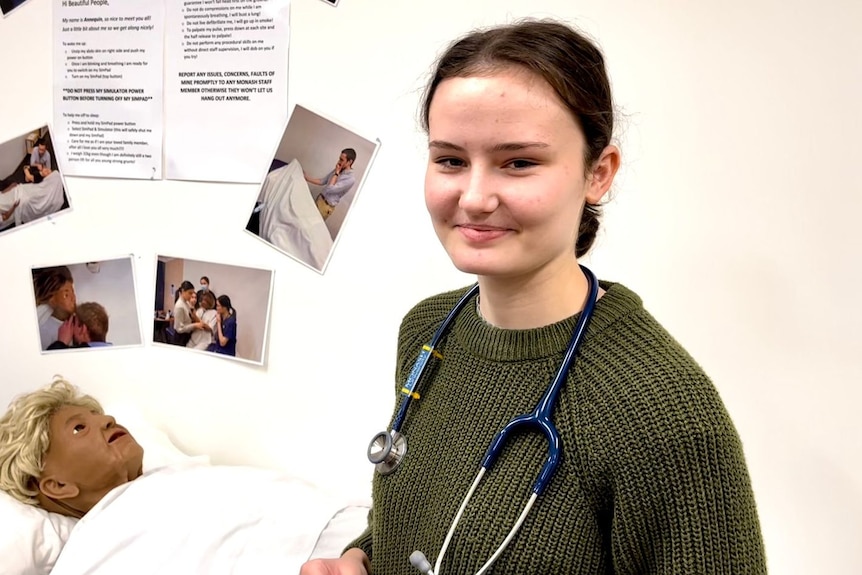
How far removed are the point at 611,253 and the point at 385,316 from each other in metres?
0.48

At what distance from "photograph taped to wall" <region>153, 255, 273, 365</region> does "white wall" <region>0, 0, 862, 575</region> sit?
0.14ft

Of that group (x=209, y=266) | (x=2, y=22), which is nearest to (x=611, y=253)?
(x=209, y=266)

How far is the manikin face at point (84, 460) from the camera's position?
1.50 meters

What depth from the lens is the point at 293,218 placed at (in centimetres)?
147

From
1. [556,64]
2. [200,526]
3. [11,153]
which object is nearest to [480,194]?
[556,64]

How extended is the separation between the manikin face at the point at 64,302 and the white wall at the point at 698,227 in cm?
46

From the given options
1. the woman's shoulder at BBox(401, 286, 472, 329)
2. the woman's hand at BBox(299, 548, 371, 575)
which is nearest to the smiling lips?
the woman's shoulder at BBox(401, 286, 472, 329)

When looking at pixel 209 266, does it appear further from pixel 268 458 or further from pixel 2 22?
pixel 2 22

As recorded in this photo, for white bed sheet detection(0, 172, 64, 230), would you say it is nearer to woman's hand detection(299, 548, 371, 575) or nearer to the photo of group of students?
the photo of group of students

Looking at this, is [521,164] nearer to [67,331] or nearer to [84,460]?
[84,460]

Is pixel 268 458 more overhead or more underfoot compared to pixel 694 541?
more underfoot

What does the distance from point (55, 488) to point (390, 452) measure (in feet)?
3.47

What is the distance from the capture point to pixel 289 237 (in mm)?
1485

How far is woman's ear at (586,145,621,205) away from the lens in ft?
2.33
